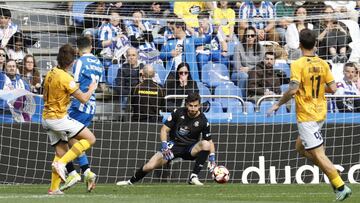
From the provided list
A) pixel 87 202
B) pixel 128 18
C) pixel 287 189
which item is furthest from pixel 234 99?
pixel 87 202

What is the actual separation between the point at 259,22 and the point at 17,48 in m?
4.61

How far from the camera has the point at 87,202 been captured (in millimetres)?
11367

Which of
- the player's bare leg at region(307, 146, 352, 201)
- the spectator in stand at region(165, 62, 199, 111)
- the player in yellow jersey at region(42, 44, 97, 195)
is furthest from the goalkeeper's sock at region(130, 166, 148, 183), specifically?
the player's bare leg at region(307, 146, 352, 201)

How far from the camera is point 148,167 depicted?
17266 mm

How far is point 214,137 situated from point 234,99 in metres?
0.84

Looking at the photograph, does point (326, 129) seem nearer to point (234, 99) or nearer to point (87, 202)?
point (234, 99)

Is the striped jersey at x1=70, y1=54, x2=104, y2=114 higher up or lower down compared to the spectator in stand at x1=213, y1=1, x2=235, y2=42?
lower down

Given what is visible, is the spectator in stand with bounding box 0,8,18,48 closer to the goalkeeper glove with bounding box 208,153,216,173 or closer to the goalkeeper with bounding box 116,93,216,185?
the goalkeeper with bounding box 116,93,216,185

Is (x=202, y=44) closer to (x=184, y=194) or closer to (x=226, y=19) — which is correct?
(x=226, y=19)

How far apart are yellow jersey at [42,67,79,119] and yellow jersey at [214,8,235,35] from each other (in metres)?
5.90

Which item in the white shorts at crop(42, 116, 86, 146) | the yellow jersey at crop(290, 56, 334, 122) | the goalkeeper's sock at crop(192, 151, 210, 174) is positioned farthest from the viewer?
the goalkeeper's sock at crop(192, 151, 210, 174)

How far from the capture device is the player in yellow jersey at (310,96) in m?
12.8

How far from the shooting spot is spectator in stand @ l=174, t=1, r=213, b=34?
1961 centimetres

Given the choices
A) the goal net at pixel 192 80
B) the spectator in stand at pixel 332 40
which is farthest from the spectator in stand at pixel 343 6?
the spectator in stand at pixel 332 40
